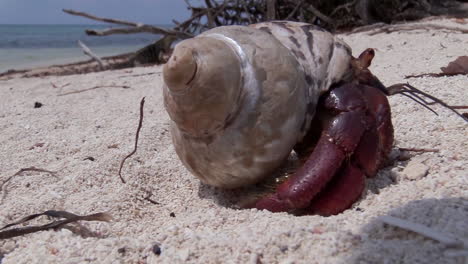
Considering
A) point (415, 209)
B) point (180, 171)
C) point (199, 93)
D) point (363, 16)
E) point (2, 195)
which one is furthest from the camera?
point (363, 16)

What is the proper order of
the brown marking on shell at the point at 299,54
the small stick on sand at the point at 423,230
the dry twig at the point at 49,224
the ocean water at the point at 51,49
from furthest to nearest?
the ocean water at the point at 51,49, the brown marking on shell at the point at 299,54, the dry twig at the point at 49,224, the small stick on sand at the point at 423,230

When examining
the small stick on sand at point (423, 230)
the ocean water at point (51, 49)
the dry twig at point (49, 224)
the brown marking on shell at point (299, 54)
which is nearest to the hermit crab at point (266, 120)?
the brown marking on shell at point (299, 54)

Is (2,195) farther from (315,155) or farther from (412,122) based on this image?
(412,122)

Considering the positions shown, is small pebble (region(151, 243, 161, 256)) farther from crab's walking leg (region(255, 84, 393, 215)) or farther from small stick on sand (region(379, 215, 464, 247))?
small stick on sand (region(379, 215, 464, 247))

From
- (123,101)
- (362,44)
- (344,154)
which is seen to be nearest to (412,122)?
(344,154)

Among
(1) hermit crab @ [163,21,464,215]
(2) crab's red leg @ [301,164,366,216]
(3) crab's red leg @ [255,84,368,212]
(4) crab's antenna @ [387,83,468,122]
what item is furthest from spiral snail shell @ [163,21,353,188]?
(4) crab's antenna @ [387,83,468,122]

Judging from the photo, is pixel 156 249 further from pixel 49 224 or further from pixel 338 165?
pixel 338 165

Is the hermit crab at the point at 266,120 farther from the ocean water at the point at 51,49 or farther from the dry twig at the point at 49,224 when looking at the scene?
the ocean water at the point at 51,49
